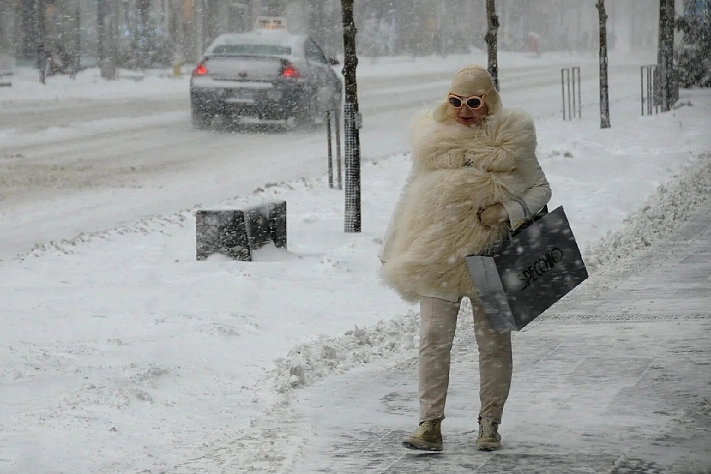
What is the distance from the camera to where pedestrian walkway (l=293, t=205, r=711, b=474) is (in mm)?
4914

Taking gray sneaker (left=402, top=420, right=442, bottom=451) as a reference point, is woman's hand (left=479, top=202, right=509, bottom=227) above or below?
above

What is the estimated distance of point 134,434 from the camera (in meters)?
5.30

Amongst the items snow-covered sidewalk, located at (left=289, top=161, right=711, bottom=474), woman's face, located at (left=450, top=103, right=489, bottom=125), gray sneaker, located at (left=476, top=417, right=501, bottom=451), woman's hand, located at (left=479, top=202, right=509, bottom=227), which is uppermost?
woman's face, located at (left=450, top=103, right=489, bottom=125)

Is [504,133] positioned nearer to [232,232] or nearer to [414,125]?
[414,125]

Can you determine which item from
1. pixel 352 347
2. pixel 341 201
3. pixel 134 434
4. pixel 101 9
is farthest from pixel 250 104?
pixel 101 9

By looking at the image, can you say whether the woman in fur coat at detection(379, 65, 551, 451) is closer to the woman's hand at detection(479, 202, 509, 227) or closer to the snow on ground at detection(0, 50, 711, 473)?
the woman's hand at detection(479, 202, 509, 227)

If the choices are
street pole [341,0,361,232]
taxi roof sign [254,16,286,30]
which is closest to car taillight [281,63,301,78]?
street pole [341,0,361,232]

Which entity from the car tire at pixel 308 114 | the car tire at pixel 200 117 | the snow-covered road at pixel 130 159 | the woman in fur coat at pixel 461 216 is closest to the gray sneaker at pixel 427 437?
the woman in fur coat at pixel 461 216

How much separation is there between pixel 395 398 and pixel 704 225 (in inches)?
229

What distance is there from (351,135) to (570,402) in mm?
5491

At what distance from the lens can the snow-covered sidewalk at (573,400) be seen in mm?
4922

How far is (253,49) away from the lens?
2103 centimetres

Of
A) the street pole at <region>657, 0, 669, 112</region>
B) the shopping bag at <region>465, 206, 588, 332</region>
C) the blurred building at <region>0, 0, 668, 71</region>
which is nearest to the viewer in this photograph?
the shopping bag at <region>465, 206, 588, 332</region>

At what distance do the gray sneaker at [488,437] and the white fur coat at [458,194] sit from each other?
526 mm
